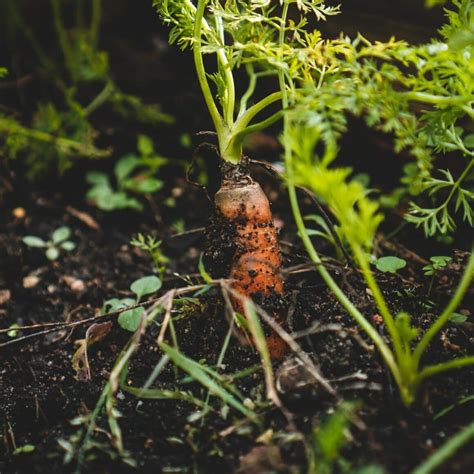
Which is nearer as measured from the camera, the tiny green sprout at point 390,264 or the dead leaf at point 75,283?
the tiny green sprout at point 390,264

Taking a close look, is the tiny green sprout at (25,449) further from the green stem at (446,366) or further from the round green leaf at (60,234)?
the round green leaf at (60,234)

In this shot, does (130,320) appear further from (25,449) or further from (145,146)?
(145,146)

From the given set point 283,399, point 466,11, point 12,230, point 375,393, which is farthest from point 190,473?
point 12,230

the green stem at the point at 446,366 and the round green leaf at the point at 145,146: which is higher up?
the round green leaf at the point at 145,146

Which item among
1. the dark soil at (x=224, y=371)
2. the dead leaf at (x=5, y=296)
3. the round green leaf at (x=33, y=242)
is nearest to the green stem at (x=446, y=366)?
the dark soil at (x=224, y=371)

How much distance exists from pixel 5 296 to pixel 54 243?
10.2 inches

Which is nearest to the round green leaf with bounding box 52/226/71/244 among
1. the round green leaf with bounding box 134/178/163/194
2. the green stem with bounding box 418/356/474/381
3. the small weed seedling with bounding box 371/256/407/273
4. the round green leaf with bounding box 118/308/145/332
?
the round green leaf with bounding box 134/178/163/194

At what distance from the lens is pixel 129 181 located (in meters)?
1.89

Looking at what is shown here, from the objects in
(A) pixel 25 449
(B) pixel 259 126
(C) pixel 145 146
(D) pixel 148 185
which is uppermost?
(B) pixel 259 126

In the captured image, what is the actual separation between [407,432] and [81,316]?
0.90 m

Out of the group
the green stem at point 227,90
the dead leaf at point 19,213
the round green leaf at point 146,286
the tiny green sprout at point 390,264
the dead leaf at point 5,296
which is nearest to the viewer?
the green stem at point 227,90

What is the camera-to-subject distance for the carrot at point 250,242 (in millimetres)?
1102

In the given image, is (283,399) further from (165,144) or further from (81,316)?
(165,144)

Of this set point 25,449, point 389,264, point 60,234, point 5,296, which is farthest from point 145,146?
point 25,449
